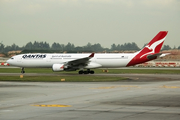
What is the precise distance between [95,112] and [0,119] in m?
4.32

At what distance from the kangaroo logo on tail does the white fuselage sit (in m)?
0.84

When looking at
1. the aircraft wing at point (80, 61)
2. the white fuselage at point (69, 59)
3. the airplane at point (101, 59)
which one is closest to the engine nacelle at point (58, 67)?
the aircraft wing at point (80, 61)

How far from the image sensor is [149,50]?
5825cm

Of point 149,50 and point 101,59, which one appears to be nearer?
point 101,59

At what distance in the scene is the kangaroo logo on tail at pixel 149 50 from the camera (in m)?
57.5

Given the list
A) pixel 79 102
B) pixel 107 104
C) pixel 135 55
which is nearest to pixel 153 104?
pixel 107 104

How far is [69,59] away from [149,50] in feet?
43.7

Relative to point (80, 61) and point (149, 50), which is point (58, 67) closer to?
point (80, 61)

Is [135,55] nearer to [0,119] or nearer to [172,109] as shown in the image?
[172,109]

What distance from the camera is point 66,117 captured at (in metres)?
14.6

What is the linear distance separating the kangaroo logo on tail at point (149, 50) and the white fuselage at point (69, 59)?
84 cm

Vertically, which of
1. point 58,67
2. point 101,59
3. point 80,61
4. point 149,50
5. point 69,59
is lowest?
point 58,67

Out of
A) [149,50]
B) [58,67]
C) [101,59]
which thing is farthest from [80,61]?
[149,50]

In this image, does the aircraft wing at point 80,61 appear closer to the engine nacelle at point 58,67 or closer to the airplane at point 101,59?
the airplane at point 101,59
